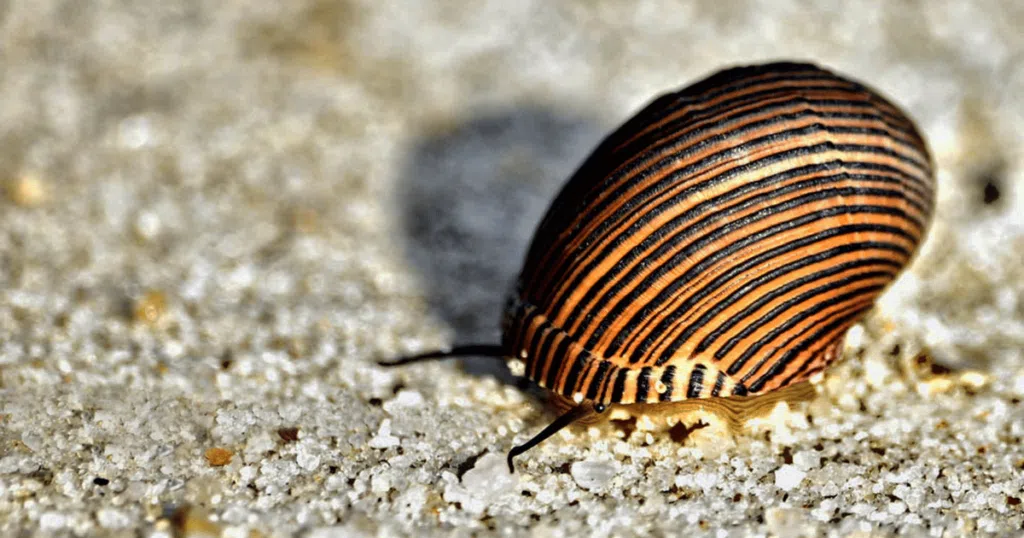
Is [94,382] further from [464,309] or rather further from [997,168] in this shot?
[997,168]

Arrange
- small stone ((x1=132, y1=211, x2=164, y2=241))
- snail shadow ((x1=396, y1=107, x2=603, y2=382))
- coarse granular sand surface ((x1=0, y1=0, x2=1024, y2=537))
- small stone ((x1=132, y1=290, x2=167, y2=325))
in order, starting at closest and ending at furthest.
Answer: coarse granular sand surface ((x1=0, y1=0, x2=1024, y2=537)) < small stone ((x1=132, y1=290, x2=167, y2=325)) < snail shadow ((x1=396, y1=107, x2=603, y2=382)) < small stone ((x1=132, y1=211, x2=164, y2=241))

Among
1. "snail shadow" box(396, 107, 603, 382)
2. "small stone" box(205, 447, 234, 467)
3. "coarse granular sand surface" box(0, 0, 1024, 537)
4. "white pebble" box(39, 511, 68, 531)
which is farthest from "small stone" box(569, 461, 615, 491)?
"white pebble" box(39, 511, 68, 531)

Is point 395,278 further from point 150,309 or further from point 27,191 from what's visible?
point 27,191

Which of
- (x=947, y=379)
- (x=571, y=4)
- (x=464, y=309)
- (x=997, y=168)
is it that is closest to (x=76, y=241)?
(x=464, y=309)

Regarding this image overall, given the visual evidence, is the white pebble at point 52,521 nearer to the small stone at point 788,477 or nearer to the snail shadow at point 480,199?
the snail shadow at point 480,199

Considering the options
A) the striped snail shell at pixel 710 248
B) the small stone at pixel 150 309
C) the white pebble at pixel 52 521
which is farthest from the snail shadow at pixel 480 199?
the white pebble at pixel 52 521

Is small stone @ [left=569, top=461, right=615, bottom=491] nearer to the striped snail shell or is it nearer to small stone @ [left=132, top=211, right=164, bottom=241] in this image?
the striped snail shell

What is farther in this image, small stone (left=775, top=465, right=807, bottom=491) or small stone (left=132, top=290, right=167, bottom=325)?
small stone (left=132, top=290, right=167, bottom=325)
